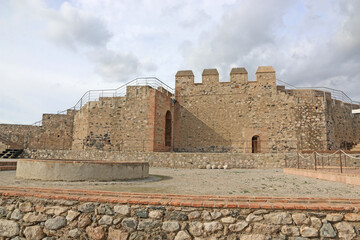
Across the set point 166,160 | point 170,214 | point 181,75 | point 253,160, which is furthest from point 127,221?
point 181,75

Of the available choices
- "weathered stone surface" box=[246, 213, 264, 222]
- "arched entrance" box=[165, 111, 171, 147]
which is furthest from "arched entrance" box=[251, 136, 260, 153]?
"weathered stone surface" box=[246, 213, 264, 222]

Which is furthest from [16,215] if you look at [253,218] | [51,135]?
[51,135]

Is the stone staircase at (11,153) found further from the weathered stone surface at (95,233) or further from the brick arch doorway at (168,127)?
the weathered stone surface at (95,233)

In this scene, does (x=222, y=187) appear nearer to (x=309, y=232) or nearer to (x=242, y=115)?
(x=309, y=232)

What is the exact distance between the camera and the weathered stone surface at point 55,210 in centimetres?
432

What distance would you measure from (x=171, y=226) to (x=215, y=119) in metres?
15.1

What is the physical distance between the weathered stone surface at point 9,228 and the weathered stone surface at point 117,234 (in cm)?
185

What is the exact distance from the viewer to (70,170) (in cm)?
676

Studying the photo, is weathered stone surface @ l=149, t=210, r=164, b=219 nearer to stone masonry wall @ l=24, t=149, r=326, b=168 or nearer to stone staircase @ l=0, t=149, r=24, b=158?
stone masonry wall @ l=24, t=149, r=326, b=168

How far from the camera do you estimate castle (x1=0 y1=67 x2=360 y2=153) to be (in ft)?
54.8

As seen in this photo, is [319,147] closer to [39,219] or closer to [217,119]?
[217,119]

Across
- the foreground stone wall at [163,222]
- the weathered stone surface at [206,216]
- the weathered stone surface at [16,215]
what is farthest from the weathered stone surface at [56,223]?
the weathered stone surface at [206,216]

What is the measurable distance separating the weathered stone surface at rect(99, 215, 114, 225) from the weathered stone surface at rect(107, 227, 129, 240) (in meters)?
0.11

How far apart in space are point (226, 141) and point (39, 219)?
49.5 feet
